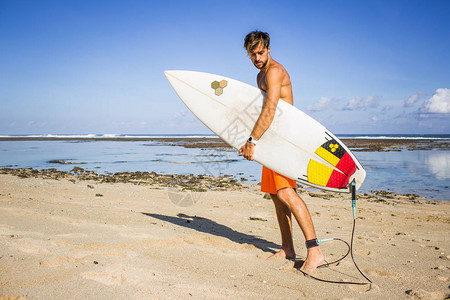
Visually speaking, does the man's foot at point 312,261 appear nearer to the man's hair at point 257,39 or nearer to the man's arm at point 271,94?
the man's arm at point 271,94

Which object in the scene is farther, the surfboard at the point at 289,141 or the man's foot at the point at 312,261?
the surfboard at the point at 289,141

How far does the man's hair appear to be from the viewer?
Answer: 2.55 m

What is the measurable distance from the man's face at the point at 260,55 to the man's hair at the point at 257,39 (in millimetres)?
26

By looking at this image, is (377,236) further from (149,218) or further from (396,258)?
(149,218)

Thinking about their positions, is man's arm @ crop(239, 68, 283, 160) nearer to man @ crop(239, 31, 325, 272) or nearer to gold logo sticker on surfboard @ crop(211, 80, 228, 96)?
man @ crop(239, 31, 325, 272)

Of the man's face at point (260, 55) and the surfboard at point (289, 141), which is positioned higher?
the man's face at point (260, 55)

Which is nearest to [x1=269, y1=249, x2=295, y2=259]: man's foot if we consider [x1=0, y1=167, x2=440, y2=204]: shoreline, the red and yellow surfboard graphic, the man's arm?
the red and yellow surfboard graphic

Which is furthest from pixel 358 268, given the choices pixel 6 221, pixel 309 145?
pixel 6 221

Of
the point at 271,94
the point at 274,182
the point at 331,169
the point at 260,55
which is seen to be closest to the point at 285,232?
the point at 274,182

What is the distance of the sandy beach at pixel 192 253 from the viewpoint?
1877mm

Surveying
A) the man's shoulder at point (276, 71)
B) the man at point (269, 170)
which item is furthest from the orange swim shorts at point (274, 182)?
the man's shoulder at point (276, 71)

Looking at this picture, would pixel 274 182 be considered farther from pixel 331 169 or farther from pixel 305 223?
pixel 331 169

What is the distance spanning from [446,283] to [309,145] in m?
1.48

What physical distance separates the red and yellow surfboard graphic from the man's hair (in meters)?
1.13
